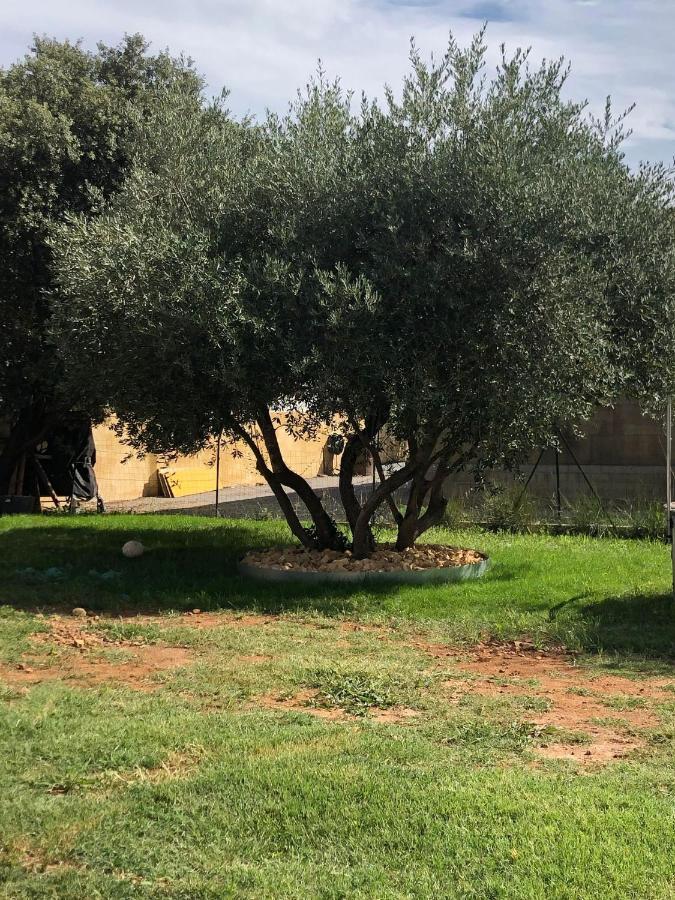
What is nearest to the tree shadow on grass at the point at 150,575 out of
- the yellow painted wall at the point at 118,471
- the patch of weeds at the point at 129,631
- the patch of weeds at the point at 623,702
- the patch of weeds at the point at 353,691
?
the patch of weeds at the point at 129,631

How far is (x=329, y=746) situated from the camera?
196 inches

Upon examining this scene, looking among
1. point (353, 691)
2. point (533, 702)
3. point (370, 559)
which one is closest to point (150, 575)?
point (370, 559)

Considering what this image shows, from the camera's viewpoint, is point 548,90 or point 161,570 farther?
point 161,570

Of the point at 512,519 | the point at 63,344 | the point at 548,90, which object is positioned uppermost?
the point at 548,90

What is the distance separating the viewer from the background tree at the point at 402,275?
30.4 feet

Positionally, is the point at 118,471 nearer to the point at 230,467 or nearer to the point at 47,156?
the point at 230,467

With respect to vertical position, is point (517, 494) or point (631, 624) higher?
point (517, 494)

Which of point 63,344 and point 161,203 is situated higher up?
point 161,203

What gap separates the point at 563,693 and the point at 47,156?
12870mm

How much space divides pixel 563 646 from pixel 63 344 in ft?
20.6

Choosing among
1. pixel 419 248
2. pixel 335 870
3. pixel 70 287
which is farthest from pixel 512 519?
pixel 335 870

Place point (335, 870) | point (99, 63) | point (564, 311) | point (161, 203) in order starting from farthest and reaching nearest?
point (99, 63), point (161, 203), point (564, 311), point (335, 870)

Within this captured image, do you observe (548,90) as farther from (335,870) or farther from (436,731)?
(335,870)

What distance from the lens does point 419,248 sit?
30.5 feet
